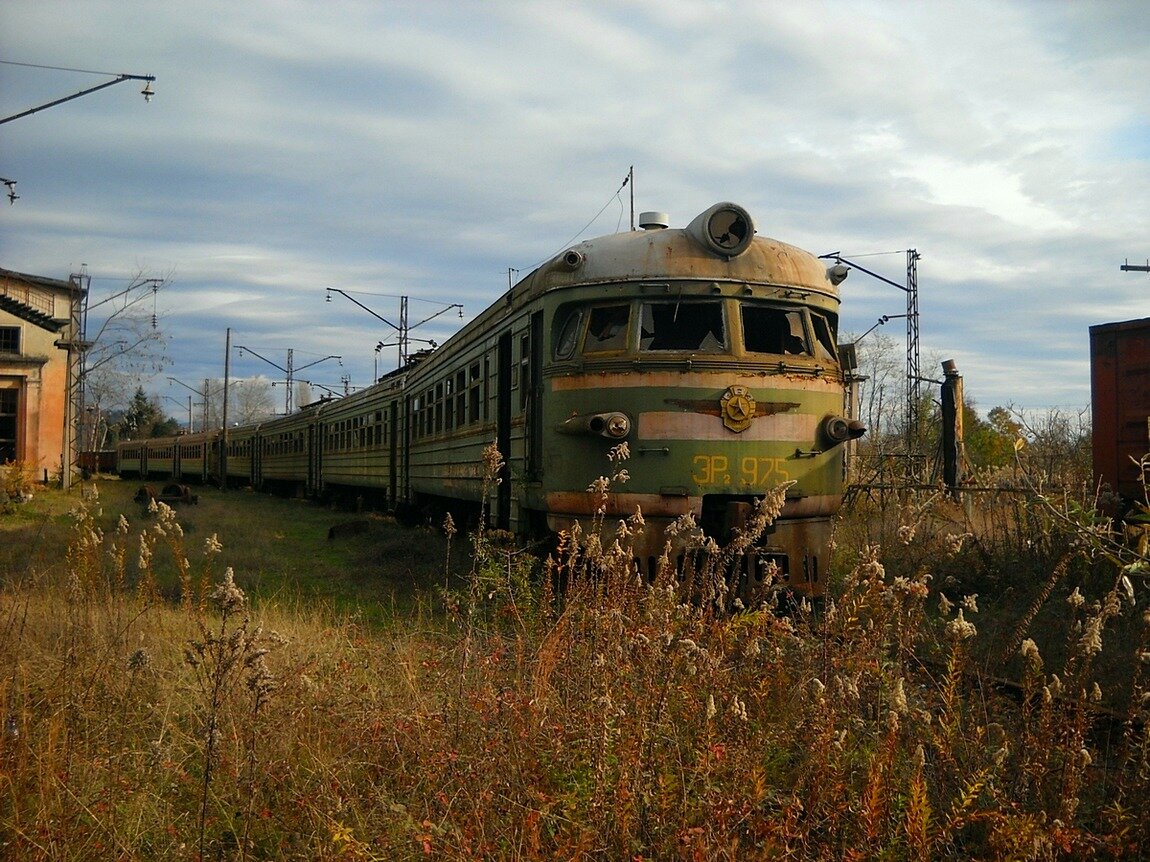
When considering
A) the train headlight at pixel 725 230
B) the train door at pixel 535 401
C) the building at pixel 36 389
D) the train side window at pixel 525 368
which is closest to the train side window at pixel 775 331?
the train headlight at pixel 725 230

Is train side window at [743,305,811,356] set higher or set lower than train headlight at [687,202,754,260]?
lower

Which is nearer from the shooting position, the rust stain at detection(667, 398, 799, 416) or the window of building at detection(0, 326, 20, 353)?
the rust stain at detection(667, 398, 799, 416)

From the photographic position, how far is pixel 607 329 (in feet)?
26.8

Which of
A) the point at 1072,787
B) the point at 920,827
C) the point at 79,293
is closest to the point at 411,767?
the point at 920,827

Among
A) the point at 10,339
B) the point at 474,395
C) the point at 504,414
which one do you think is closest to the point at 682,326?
the point at 504,414

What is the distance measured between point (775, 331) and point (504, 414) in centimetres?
283

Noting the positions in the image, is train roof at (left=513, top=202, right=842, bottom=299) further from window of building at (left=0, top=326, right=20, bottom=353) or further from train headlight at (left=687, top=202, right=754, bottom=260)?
window of building at (left=0, top=326, right=20, bottom=353)

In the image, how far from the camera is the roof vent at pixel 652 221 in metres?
9.07

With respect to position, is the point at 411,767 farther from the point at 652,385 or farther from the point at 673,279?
the point at 673,279

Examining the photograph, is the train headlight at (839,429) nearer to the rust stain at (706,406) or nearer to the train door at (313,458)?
the rust stain at (706,406)

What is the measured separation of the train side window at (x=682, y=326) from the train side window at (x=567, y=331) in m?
0.55

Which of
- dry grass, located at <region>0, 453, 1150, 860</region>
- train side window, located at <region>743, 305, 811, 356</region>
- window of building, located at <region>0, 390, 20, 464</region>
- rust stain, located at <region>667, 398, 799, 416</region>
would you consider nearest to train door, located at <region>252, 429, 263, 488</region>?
window of building, located at <region>0, 390, 20, 464</region>

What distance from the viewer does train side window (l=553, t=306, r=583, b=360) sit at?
26.9 feet

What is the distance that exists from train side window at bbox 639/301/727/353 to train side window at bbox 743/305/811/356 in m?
0.29
